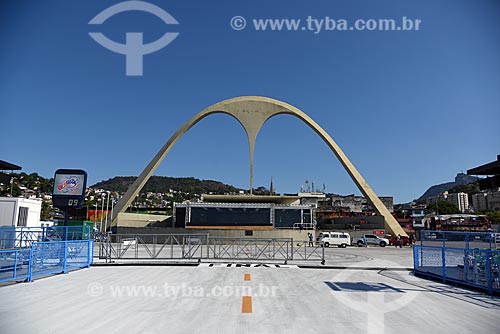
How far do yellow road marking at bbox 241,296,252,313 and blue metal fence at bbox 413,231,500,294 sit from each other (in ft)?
23.7

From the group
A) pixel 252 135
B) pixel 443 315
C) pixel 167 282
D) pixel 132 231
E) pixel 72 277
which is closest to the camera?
pixel 443 315

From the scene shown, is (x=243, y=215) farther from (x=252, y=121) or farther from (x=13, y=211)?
(x=13, y=211)

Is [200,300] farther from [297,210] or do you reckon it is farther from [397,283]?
[297,210]

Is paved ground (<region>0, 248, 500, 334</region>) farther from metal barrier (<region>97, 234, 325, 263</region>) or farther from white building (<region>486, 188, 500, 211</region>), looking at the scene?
white building (<region>486, 188, 500, 211</region>)

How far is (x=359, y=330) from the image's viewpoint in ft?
20.7

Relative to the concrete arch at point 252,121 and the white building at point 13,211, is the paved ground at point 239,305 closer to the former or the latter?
the white building at point 13,211

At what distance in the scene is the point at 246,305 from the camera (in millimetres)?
8266

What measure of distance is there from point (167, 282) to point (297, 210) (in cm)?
3834

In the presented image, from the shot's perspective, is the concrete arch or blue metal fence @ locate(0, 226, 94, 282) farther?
the concrete arch

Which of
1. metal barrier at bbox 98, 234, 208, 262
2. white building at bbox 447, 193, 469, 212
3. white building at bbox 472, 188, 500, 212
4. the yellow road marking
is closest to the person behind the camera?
the yellow road marking

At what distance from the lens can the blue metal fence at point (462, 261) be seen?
10.7 m

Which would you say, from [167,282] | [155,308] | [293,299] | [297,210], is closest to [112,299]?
[155,308]

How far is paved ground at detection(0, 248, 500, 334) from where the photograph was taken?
6.50 m

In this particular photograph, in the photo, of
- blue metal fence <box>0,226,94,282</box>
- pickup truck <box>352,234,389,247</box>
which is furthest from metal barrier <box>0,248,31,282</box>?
pickup truck <box>352,234,389,247</box>
